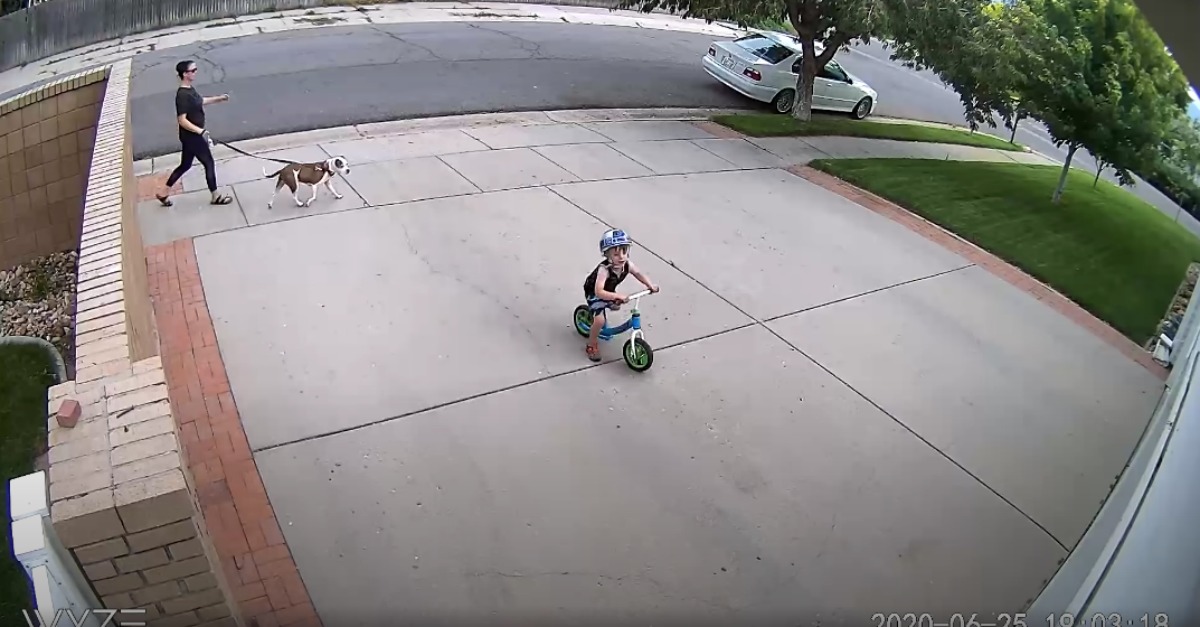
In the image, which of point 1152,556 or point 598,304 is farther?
point 598,304

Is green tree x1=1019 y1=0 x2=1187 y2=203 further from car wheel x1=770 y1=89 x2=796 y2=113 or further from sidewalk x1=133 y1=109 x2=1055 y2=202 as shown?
car wheel x1=770 y1=89 x2=796 y2=113

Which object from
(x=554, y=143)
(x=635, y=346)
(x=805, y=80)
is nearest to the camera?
(x=635, y=346)

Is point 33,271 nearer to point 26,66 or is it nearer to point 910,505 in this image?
point 910,505

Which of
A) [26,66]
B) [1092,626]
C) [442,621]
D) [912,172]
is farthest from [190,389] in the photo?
[26,66]

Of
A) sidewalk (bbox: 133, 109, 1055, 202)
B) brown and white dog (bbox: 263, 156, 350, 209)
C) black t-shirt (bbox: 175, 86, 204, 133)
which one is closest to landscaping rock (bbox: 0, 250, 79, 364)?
sidewalk (bbox: 133, 109, 1055, 202)

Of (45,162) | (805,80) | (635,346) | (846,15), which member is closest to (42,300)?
(45,162)

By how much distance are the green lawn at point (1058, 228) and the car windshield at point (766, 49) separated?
14.8ft

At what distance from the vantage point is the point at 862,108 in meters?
19.1

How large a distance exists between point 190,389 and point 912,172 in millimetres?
11411

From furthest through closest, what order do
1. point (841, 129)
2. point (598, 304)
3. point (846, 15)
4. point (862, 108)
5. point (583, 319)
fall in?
point (862, 108), point (841, 129), point (846, 15), point (583, 319), point (598, 304)

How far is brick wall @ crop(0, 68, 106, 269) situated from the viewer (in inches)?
300

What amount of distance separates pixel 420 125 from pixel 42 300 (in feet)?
19.7

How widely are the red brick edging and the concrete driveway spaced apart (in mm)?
302

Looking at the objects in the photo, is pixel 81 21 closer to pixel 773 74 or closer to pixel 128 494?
pixel 773 74
